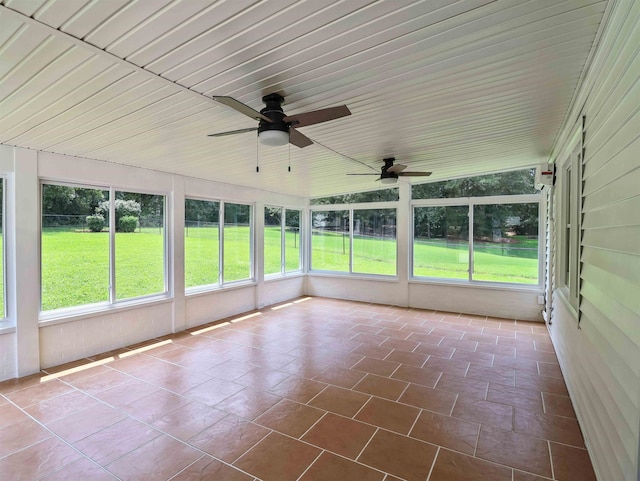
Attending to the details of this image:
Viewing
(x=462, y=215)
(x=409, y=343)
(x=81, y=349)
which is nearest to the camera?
(x=81, y=349)

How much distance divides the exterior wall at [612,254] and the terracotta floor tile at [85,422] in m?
3.39

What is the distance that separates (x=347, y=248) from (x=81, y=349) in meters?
5.46

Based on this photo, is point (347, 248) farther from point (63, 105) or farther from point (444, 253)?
point (63, 105)

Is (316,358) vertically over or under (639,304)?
under

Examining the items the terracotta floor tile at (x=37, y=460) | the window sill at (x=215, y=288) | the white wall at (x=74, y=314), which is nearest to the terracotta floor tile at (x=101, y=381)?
the white wall at (x=74, y=314)

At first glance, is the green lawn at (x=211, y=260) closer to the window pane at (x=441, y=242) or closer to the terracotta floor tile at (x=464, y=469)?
the window pane at (x=441, y=242)

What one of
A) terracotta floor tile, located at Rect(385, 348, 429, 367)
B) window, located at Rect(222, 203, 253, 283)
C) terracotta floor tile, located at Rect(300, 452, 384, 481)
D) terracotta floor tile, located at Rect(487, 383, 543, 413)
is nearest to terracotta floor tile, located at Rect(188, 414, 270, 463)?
terracotta floor tile, located at Rect(300, 452, 384, 481)

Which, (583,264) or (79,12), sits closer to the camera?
(79,12)

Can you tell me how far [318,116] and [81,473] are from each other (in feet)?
9.35

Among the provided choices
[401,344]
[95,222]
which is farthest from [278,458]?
[95,222]

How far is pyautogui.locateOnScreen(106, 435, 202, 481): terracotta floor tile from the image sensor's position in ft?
7.05

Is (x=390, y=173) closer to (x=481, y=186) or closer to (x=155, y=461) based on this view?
(x=481, y=186)

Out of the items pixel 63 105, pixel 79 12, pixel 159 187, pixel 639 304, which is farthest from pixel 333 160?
pixel 639 304

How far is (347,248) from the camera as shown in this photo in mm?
8055
